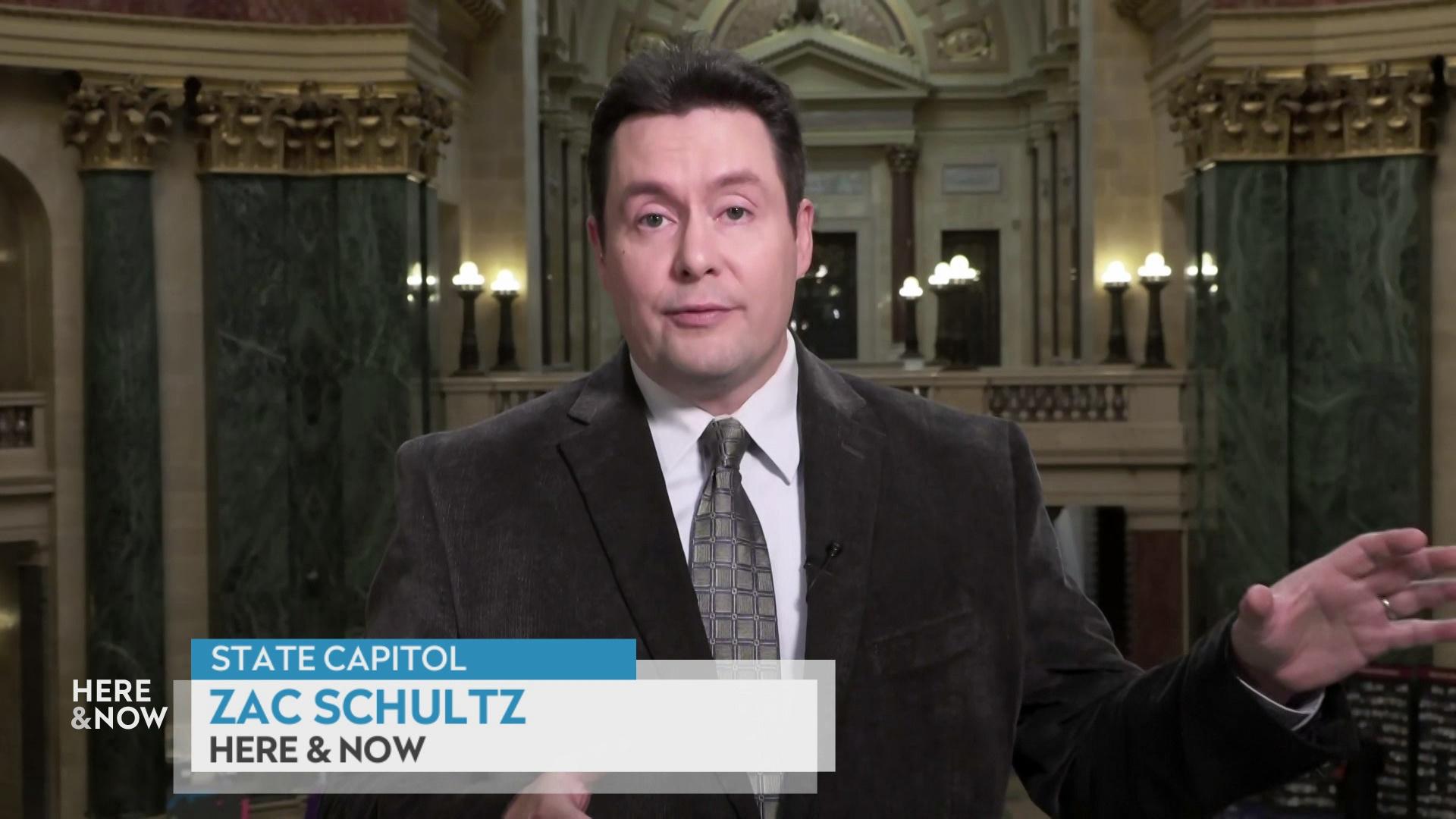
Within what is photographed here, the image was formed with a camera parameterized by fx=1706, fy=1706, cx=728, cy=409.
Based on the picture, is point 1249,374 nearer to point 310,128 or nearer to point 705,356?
point 310,128

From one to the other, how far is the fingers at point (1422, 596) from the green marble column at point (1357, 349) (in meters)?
13.0

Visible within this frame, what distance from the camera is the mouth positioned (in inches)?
99.7

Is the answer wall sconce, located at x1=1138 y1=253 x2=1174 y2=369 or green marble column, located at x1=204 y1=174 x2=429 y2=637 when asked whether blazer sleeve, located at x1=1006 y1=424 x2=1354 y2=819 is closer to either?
green marble column, located at x1=204 y1=174 x2=429 y2=637

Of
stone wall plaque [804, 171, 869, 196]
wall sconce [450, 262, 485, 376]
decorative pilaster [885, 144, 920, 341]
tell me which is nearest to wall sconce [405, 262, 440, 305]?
wall sconce [450, 262, 485, 376]

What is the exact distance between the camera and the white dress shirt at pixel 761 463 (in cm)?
264

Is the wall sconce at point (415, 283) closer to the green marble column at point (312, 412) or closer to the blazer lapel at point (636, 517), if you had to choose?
the green marble column at point (312, 412)

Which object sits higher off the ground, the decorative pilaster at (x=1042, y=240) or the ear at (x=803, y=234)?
the decorative pilaster at (x=1042, y=240)

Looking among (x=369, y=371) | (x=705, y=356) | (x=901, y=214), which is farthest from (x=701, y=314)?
(x=901, y=214)

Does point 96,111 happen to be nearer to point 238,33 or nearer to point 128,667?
point 238,33

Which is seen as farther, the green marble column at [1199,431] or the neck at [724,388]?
the green marble column at [1199,431]

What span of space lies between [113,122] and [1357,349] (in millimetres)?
10876

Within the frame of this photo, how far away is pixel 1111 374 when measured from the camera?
17.4 m

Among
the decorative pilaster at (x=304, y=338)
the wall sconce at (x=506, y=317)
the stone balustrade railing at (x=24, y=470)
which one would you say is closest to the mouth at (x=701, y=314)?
the decorative pilaster at (x=304, y=338)

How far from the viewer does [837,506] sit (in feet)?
8.56
